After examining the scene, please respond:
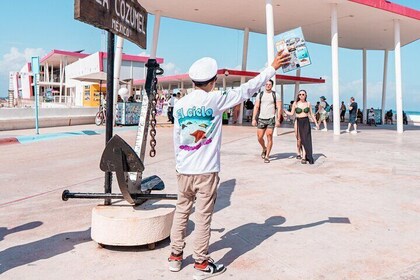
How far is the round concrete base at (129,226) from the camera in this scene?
125 inches

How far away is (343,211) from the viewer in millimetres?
4465

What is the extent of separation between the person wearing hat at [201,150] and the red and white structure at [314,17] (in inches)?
439

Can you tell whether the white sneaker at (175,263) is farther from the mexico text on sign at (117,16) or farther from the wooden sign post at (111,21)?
the mexico text on sign at (117,16)

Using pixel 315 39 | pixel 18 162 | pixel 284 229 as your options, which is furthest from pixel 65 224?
pixel 315 39

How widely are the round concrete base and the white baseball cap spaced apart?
1291 millimetres

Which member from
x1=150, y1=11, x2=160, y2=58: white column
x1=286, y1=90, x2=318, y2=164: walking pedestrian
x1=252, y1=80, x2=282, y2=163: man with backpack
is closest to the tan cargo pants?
x1=252, y1=80, x2=282, y2=163: man with backpack

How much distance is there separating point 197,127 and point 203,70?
1.45ft

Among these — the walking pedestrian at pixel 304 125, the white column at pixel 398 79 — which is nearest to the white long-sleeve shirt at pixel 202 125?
the walking pedestrian at pixel 304 125

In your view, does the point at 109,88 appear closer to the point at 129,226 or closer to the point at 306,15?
the point at 129,226

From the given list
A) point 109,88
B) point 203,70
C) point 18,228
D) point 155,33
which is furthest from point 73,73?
point 203,70

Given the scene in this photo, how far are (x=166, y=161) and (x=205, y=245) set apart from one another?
16.6ft

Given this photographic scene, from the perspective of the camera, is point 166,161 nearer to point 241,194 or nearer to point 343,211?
point 241,194

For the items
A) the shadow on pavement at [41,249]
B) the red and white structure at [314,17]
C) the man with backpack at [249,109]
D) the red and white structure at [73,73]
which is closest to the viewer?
the shadow on pavement at [41,249]

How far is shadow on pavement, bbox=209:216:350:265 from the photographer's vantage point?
3.32 m
